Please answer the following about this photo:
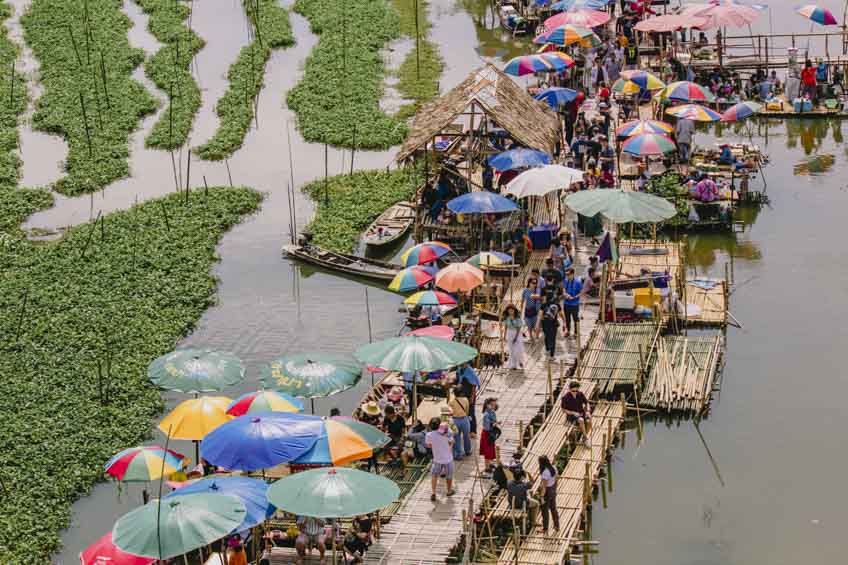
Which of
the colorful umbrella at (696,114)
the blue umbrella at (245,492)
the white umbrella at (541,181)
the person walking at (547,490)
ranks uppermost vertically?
the colorful umbrella at (696,114)

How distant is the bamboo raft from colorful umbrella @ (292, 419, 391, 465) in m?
6.68

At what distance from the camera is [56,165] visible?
132 feet

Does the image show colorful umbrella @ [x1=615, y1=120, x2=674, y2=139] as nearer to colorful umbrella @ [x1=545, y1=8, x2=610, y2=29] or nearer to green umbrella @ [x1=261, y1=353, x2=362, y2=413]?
colorful umbrella @ [x1=545, y1=8, x2=610, y2=29]

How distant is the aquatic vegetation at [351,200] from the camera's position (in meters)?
34.8

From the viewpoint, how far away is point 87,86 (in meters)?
44.4

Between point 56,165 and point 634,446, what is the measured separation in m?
21.3

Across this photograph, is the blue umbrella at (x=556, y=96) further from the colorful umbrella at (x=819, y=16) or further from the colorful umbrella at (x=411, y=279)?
the colorful umbrella at (x=411, y=279)

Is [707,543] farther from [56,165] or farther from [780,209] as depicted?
[56,165]

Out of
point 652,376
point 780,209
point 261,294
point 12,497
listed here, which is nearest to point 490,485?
point 652,376

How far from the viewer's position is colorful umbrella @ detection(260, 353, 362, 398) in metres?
23.0

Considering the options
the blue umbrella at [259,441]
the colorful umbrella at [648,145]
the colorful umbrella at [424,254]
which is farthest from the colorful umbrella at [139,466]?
the colorful umbrella at [648,145]

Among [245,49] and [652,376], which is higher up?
[245,49]

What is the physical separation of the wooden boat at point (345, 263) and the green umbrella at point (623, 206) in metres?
5.04

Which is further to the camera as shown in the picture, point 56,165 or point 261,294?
point 56,165
